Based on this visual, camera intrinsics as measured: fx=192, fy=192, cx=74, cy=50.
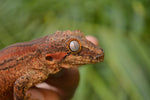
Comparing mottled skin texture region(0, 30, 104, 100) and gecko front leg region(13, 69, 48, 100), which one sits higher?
mottled skin texture region(0, 30, 104, 100)

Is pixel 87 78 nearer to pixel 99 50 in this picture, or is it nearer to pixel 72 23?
pixel 72 23

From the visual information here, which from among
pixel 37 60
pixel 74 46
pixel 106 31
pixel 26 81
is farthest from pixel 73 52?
pixel 106 31

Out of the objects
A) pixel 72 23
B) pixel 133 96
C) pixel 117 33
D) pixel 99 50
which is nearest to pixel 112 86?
pixel 133 96

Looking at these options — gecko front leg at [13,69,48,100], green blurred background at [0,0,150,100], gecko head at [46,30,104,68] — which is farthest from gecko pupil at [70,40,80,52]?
green blurred background at [0,0,150,100]

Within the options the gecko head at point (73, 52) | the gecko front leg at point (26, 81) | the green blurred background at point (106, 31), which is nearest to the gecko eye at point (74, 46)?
the gecko head at point (73, 52)

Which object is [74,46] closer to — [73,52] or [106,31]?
[73,52]

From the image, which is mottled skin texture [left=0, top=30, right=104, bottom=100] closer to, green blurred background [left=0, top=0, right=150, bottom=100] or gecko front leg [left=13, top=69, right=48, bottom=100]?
gecko front leg [left=13, top=69, right=48, bottom=100]
